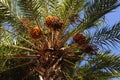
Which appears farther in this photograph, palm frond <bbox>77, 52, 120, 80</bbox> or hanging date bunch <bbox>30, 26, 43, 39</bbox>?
palm frond <bbox>77, 52, 120, 80</bbox>

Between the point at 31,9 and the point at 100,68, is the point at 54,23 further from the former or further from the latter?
the point at 100,68

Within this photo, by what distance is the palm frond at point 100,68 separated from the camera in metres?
11.0

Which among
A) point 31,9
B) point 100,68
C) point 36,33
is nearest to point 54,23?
point 36,33

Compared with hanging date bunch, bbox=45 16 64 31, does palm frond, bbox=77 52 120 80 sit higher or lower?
lower

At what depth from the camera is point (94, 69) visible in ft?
38.0

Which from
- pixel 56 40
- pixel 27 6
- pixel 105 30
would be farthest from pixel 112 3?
pixel 27 6

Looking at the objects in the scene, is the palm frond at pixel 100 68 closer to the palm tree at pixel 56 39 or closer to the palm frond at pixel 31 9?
the palm tree at pixel 56 39

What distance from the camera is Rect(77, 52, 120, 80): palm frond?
10976mm

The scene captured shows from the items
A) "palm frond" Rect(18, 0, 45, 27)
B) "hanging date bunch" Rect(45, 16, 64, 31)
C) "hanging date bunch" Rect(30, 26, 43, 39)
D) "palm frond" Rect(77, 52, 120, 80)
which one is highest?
"palm frond" Rect(18, 0, 45, 27)

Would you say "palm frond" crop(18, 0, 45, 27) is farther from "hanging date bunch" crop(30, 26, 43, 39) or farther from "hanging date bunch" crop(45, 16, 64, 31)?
"hanging date bunch" crop(45, 16, 64, 31)

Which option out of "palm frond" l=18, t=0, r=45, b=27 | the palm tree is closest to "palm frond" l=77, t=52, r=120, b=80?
the palm tree

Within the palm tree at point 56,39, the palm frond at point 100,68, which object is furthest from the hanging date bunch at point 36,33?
the palm frond at point 100,68

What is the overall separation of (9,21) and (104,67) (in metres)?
3.41

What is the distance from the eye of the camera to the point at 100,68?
36.9 feet
